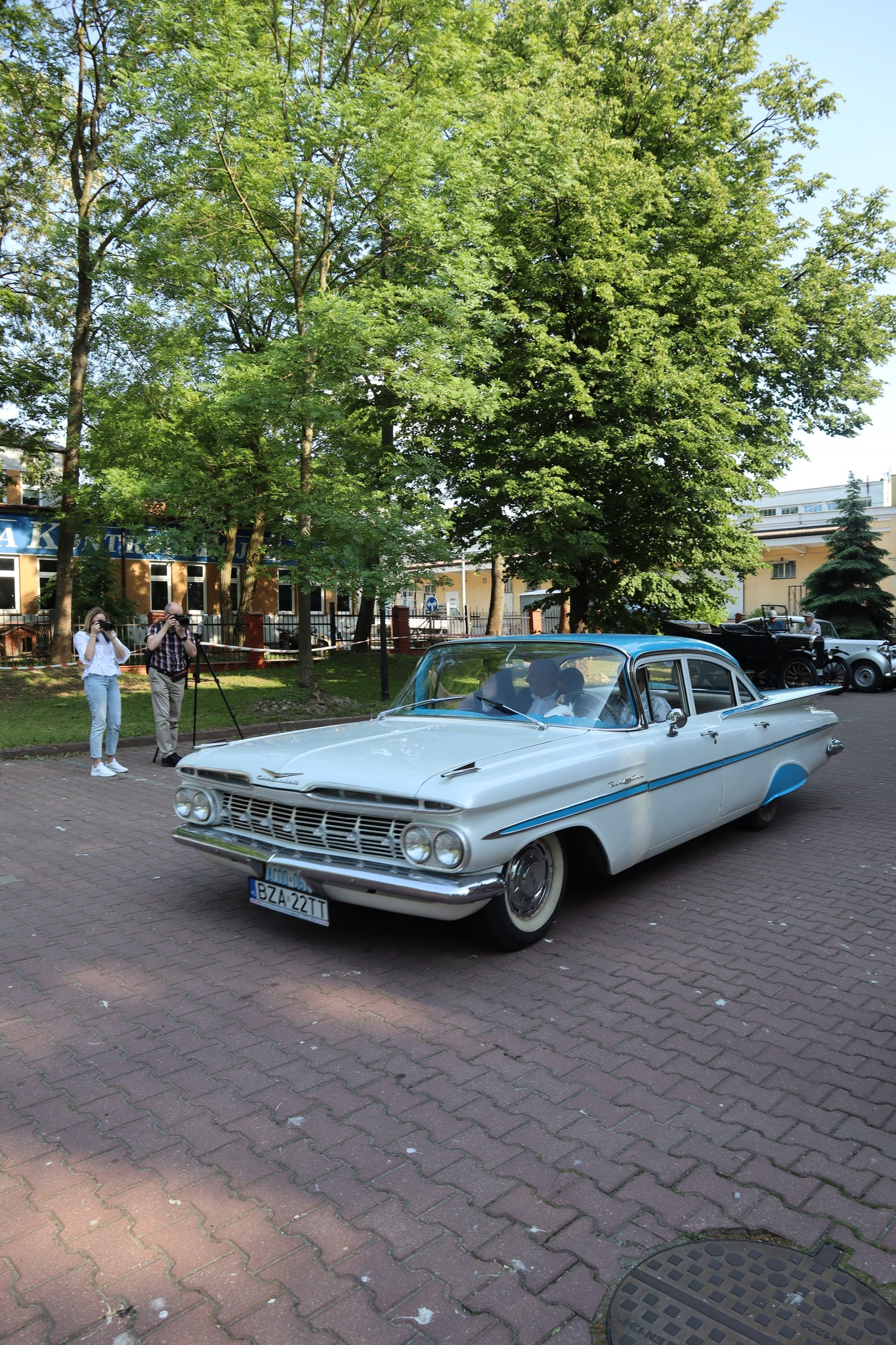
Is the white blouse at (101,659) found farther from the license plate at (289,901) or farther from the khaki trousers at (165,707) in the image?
the license plate at (289,901)

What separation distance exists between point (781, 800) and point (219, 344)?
43.9ft

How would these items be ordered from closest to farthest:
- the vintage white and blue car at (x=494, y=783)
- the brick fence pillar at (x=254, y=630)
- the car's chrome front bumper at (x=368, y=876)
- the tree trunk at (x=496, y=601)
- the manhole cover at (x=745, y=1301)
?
the manhole cover at (x=745, y=1301) → the car's chrome front bumper at (x=368, y=876) → the vintage white and blue car at (x=494, y=783) → the tree trunk at (x=496, y=601) → the brick fence pillar at (x=254, y=630)

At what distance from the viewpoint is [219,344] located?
1642 cm

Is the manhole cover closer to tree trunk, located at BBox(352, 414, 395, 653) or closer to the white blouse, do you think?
the white blouse

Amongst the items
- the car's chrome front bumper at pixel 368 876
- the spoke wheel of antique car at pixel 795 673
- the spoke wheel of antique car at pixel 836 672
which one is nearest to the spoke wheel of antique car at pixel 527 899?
the car's chrome front bumper at pixel 368 876

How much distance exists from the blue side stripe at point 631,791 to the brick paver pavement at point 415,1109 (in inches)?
28.7

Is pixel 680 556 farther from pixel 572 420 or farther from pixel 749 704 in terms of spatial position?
pixel 749 704

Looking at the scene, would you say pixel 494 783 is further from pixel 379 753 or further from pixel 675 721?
pixel 675 721

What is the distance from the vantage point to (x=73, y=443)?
1998 cm

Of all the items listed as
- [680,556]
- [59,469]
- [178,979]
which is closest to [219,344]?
[680,556]

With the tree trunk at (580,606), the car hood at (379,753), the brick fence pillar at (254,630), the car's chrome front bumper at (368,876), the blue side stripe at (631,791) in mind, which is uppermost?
the tree trunk at (580,606)

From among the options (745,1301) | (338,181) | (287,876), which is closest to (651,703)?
(287,876)

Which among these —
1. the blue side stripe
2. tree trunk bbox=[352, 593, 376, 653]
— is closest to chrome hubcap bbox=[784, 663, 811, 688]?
tree trunk bbox=[352, 593, 376, 653]

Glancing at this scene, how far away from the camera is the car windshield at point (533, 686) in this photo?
5.20 m
